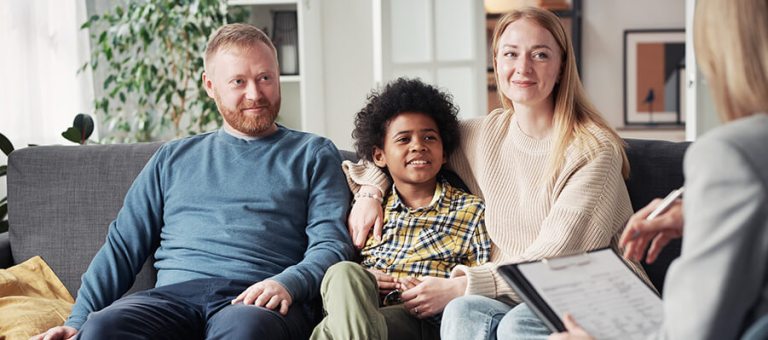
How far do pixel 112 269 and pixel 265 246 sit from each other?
1.31 feet

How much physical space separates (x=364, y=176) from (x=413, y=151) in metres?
0.17

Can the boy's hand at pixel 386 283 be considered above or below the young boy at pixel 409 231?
below

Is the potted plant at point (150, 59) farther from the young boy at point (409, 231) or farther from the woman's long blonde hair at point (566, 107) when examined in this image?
the woman's long blonde hair at point (566, 107)

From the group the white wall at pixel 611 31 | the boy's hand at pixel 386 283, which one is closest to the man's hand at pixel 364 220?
the boy's hand at pixel 386 283

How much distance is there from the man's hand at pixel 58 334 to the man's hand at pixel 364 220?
69 centimetres

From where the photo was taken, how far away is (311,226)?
2238 millimetres

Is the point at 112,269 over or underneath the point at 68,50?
underneath

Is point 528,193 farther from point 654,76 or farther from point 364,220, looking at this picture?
point 654,76

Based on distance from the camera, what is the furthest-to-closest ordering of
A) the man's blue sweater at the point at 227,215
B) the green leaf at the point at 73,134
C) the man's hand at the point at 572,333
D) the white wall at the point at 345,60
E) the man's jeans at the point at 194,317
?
the white wall at the point at 345,60, the green leaf at the point at 73,134, the man's blue sweater at the point at 227,215, the man's jeans at the point at 194,317, the man's hand at the point at 572,333

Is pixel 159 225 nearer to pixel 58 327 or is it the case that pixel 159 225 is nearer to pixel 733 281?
pixel 58 327

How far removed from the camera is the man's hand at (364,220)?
7.27 ft

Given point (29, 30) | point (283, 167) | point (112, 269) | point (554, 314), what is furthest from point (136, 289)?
point (29, 30)

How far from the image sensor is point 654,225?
1.33 meters

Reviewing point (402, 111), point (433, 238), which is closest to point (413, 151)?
point (402, 111)
